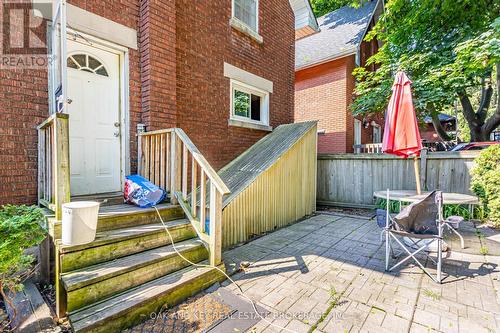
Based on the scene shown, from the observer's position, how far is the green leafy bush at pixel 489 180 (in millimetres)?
4980

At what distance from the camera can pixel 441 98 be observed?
7.72 metres

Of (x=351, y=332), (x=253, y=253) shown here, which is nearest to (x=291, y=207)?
(x=253, y=253)

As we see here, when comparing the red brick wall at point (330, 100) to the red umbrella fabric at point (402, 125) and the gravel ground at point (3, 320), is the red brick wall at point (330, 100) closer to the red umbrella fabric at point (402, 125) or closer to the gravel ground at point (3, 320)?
the red umbrella fabric at point (402, 125)

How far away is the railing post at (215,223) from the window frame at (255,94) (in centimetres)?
348

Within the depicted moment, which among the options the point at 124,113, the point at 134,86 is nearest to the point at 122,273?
the point at 124,113

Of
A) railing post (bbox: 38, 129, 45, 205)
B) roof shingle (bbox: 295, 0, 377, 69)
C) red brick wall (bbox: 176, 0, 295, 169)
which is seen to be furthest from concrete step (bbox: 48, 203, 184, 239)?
roof shingle (bbox: 295, 0, 377, 69)

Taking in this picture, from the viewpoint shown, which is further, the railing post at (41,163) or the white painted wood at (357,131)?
the white painted wood at (357,131)

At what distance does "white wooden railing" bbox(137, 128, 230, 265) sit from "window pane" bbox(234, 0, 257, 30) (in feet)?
14.3

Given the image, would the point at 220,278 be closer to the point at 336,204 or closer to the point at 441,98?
the point at 336,204

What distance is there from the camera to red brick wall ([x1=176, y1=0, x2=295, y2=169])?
16.7 ft

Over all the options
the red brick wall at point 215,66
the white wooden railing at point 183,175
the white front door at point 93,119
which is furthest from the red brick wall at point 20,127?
the red brick wall at point 215,66

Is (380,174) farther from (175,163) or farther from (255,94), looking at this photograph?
(175,163)

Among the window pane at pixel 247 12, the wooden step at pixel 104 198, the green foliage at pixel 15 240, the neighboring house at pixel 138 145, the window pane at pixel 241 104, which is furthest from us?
the window pane at pixel 241 104

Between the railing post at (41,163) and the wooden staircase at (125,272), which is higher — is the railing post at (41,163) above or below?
above
